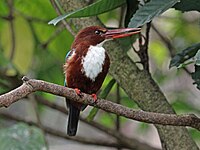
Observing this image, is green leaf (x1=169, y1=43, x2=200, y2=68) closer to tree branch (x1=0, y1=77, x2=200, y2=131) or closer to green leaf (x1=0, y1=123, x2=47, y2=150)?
tree branch (x1=0, y1=77, x2=200, y2=131)

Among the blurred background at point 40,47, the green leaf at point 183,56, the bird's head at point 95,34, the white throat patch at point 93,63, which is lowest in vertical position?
the blurred background at point 40,47

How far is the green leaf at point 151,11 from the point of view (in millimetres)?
1349

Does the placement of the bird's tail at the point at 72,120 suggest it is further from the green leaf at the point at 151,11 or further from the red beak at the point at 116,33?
the green leaf at the point at 151,11

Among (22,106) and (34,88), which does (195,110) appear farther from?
(22,106)

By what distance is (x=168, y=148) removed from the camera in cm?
156

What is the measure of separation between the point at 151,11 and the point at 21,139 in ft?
2.20

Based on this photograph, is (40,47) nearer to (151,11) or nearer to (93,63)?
(93,63)

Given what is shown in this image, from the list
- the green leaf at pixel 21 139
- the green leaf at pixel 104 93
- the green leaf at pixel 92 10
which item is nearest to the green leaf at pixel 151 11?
the green leaf at pixel 92 10

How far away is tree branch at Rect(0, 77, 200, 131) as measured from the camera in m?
1.14

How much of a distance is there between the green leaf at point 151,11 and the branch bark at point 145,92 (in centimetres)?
26

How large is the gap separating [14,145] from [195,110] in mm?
1022

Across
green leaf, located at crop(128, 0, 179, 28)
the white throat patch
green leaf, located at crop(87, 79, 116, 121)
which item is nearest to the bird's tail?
green leaf, located at crop(87, 79, 116, 121)

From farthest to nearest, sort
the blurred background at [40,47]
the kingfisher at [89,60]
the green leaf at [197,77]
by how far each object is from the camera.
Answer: the blurred background at [40,47], the kingfisher at [89,60], the green leaf at [197,77]

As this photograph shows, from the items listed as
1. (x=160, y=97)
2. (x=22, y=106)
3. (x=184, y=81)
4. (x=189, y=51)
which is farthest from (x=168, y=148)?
(x=22, y=106)
